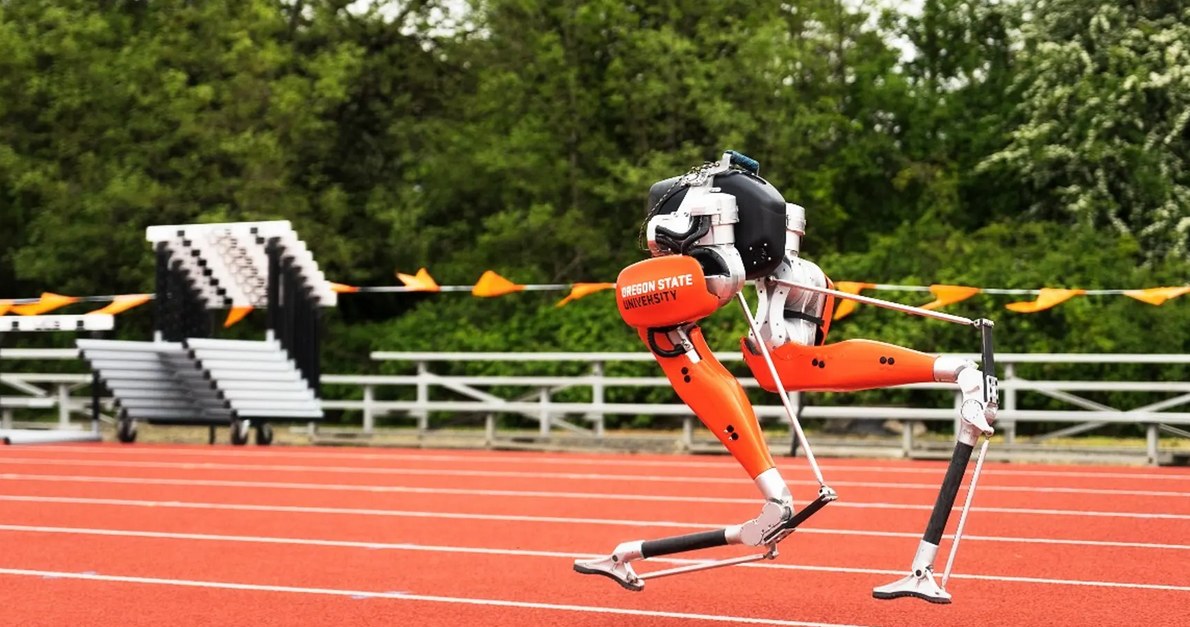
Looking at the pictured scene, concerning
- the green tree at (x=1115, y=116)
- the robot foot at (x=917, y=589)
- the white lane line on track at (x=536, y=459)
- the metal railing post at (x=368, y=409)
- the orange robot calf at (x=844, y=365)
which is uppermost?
the green tree at (x=1115, y=116)

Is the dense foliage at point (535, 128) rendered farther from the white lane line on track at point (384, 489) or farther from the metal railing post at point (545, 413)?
the white lane line on track at point (384, 489)

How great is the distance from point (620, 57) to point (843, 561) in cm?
2089

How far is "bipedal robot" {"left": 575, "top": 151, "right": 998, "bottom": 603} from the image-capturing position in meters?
6.41

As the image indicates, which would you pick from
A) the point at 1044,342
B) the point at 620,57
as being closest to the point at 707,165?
the point at 1044,342

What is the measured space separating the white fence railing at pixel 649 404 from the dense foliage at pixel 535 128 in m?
3.41

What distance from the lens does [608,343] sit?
22.3 m

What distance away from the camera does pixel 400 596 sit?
8.16 meters

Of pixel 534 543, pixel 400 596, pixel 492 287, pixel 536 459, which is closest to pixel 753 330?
pixel 400 596

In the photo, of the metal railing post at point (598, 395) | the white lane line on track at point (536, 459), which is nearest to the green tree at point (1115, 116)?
the metal railing post at point (598, 395)

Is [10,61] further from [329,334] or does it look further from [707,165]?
[707,165]

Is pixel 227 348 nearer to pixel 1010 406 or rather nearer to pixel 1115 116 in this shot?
pixel 1010 406

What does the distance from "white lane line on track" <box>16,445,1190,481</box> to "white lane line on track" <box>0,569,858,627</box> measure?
747 cm

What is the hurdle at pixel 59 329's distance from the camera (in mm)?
17859

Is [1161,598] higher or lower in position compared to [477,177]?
lower
